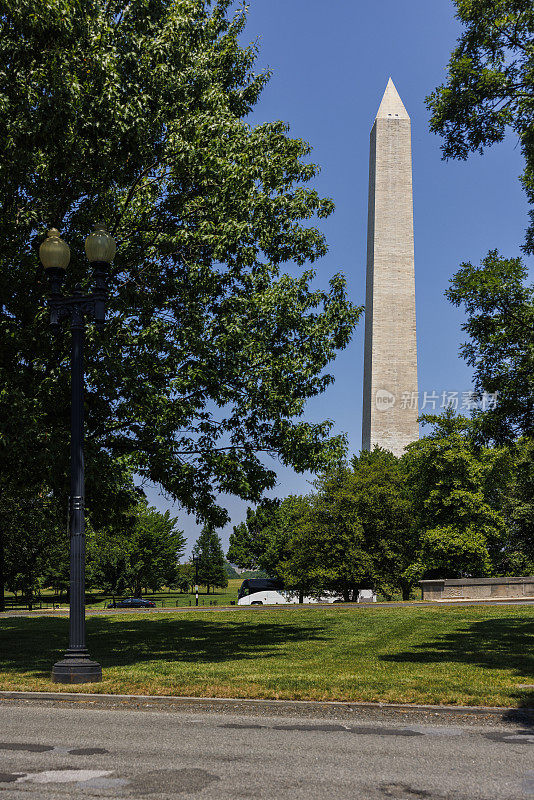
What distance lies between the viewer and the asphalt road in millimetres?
5598

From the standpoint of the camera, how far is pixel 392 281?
51.1m

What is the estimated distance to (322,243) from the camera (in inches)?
715

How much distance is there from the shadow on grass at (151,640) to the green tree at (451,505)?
891 inches

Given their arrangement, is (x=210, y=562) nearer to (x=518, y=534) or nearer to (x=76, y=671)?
(x=518, y=534)

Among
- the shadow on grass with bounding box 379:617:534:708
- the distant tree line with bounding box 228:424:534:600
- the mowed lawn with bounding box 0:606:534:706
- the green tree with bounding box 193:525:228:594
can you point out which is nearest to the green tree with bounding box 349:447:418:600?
the distant tree line with bounding box 228:424:534:600

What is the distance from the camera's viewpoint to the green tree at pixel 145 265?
13180mm

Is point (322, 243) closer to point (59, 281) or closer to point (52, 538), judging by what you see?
point (59, 281)

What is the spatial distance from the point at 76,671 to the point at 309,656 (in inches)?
190

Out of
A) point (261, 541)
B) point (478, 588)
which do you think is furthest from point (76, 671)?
point (261, 541)

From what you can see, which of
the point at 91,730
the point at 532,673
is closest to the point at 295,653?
the point at 532,673

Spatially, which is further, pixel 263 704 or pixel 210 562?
pixel 210 562

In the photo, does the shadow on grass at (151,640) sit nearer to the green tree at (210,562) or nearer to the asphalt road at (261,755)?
the asphalt road at (261,755)

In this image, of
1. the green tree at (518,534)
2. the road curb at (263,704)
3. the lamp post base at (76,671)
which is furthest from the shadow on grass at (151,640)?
the green tree at (518,534)

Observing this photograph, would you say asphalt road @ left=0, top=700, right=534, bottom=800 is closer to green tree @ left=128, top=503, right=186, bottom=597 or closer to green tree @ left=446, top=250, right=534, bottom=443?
green tree @ left=446, top=250, right=534, bottom=443
